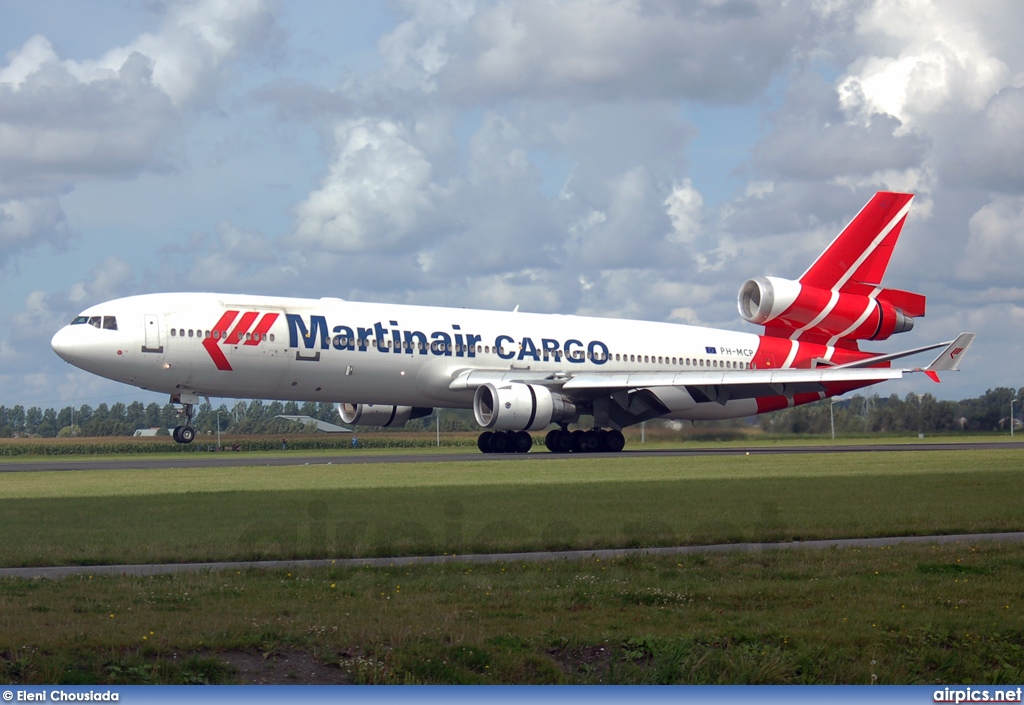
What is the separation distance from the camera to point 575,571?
13805mm

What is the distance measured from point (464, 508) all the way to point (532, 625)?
1029cm

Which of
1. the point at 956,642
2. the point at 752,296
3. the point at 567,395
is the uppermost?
the point at 752,296

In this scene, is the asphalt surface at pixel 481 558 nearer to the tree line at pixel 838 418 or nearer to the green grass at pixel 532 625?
the green grass at pixel 532 625

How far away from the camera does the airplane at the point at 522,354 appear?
126 ft

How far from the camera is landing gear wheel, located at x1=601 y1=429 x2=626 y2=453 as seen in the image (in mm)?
45656

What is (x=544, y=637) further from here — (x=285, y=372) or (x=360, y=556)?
(x=285, y=372)

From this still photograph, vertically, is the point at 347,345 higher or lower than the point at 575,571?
higher

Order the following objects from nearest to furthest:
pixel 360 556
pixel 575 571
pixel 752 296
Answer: pixel 575 571 → pixel 360 556 → pixel 752 296

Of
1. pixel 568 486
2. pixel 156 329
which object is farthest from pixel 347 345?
pixel 568 486

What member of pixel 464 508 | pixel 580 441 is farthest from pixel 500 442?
pixel 464 508

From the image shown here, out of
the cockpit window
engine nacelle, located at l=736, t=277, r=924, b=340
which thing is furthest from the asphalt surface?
engine nacelle, located at l=736, t=277, r=924, b=340

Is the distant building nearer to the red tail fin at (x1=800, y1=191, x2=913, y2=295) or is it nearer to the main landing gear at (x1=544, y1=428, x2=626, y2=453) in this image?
the main landing gear at (x1=544, y1=428, x2=626, y2=453)

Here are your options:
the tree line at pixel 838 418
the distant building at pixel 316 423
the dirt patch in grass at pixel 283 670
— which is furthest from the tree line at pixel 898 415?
the dirt patch in grass at pixel 283 670

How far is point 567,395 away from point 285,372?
11010 mm
